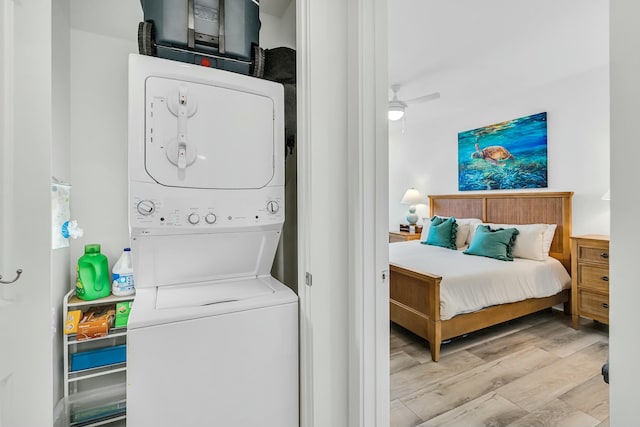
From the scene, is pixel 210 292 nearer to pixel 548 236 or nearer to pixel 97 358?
pixel 97 358

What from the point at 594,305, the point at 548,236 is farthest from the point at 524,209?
the point at 594,305

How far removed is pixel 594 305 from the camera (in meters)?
3.00

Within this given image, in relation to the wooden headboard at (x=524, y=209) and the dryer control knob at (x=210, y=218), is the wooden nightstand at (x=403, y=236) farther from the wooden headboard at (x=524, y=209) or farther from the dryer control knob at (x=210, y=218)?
the dryer control knob at (x=210, y=218)

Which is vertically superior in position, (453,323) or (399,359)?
(453,323)

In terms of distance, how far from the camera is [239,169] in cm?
136

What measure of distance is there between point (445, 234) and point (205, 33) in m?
3.57

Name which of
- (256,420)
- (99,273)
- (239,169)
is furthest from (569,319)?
(99,273)

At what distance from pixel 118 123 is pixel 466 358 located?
2858mm

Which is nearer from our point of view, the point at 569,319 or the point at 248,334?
the point at 248,334

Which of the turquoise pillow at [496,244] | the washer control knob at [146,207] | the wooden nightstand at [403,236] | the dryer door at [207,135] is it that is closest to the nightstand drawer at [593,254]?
the turquoise pillow at [496,244]

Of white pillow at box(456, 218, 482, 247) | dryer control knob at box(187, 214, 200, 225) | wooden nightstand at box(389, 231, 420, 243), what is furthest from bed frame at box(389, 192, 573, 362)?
dryer control knob at box(187, 214, 200, 225)

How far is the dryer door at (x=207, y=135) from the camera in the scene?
1220 millimetres

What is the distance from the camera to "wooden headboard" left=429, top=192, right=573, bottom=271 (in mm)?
3465

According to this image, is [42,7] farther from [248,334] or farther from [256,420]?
[256,420]
